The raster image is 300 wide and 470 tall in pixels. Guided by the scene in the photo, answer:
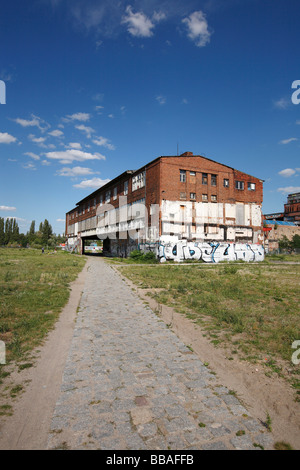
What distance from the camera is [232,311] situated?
763cm

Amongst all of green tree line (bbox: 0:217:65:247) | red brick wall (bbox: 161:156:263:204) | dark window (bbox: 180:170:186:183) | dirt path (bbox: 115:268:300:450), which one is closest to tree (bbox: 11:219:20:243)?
green tree line (bbox: 0:217:65:247)

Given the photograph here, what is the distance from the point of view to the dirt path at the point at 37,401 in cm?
283

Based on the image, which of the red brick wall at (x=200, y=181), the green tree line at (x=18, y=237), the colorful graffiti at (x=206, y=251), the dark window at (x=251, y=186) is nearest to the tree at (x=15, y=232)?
the green tree line at (x=18, y=237)

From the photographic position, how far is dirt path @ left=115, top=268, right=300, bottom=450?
121 inches

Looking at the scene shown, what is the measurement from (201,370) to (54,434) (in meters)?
2.47

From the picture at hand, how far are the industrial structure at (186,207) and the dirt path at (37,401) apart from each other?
24868 millimetres

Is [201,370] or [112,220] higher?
[112,220]

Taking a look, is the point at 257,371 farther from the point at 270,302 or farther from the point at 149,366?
the point at 270,302

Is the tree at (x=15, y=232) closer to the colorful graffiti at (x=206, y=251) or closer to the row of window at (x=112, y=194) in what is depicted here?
the row of window at (x=112, y=194)

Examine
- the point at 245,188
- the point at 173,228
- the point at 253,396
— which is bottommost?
the point at 253,396

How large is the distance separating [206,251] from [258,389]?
27.8 meters

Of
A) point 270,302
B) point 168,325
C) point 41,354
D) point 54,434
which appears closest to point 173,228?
point 270,302

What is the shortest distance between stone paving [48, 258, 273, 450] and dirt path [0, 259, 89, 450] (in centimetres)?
13

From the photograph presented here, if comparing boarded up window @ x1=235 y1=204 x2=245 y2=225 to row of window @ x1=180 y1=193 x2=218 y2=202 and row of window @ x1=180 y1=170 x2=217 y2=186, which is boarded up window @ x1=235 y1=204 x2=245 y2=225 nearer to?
row of window @ x1=180 y1=193 x2=218 y2=202
